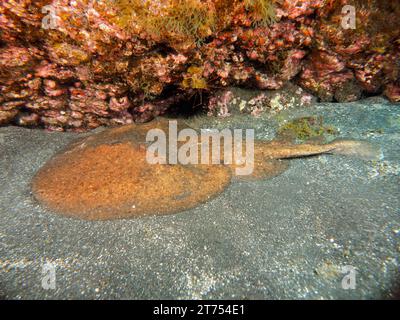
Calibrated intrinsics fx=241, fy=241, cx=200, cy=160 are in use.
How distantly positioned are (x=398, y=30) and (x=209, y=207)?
4554 mm

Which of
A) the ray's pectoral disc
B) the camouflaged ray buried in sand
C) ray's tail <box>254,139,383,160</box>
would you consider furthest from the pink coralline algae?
ray's tail <box>254,139,383,160</box>

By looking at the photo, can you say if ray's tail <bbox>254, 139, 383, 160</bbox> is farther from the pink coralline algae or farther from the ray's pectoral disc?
the pink coralline algae

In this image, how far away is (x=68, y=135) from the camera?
4820 mm

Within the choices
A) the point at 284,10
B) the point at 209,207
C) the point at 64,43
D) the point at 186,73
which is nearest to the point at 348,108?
the point at 284,10

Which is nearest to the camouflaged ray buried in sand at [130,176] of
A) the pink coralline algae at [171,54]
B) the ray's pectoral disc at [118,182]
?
the ray's pectoral disc at [118,182]

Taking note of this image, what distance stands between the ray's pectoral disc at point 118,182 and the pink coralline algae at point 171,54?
3.14 feet

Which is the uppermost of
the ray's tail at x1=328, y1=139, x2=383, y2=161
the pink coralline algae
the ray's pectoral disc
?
the pink coralline algae

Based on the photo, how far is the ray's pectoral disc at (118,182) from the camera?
3398 mm

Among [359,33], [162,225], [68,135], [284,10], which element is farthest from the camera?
[68,135]

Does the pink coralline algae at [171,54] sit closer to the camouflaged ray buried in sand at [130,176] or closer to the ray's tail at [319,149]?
the camouflaged ray buried in sand at [130,176]

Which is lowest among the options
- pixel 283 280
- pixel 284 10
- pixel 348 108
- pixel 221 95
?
pixel 283 280

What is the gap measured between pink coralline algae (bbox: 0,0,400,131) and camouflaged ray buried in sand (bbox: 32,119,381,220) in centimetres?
84

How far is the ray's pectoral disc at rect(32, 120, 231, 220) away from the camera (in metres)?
3.40

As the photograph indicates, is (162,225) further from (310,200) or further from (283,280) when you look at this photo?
(310,200)
